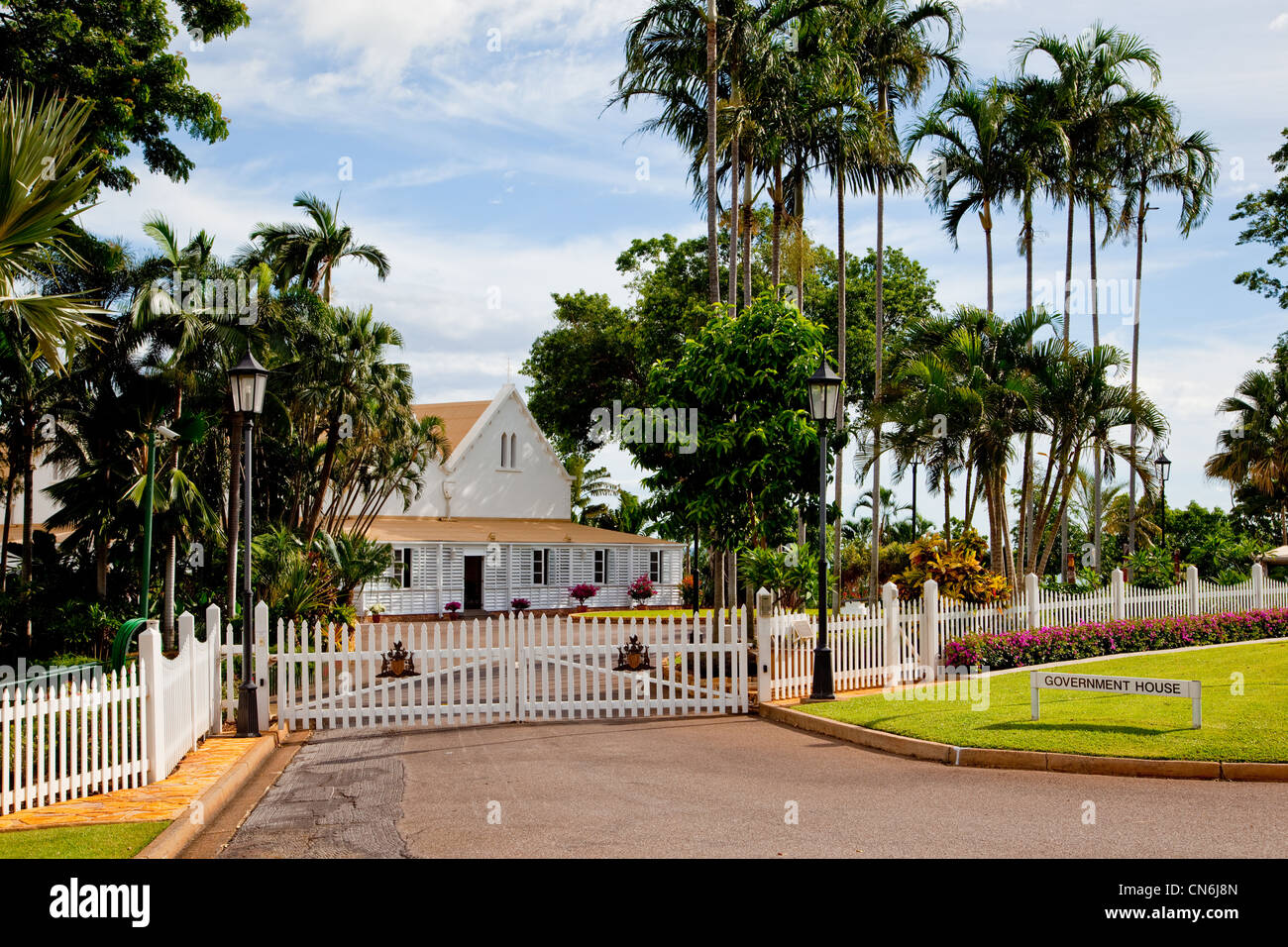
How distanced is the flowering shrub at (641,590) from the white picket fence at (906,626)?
20929mm

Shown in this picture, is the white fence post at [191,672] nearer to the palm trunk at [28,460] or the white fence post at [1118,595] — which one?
the palm trunk at [28,460]

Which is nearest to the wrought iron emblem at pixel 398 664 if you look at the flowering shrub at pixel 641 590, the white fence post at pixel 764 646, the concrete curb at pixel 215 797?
the concrete curb at pixel 215 797

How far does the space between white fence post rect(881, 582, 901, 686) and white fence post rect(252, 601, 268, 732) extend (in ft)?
30.2

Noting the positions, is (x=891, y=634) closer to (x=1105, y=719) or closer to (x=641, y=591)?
(x=1105, y=719)

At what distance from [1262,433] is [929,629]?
2408 cm

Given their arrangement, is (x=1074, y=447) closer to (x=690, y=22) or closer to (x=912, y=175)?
(x=912, y=175)

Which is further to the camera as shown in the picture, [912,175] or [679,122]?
[912,175]

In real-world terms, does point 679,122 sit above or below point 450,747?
above

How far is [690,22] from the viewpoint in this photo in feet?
76.8

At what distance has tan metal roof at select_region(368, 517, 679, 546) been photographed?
3741cm

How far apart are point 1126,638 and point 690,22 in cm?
1533

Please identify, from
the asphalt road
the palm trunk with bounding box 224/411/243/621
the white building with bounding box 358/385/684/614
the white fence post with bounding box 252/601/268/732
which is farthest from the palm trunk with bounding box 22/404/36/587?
the asphalt road

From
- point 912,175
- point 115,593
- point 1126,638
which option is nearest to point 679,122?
point 912,175

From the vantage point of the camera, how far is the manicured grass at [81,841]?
7121 millimetres
